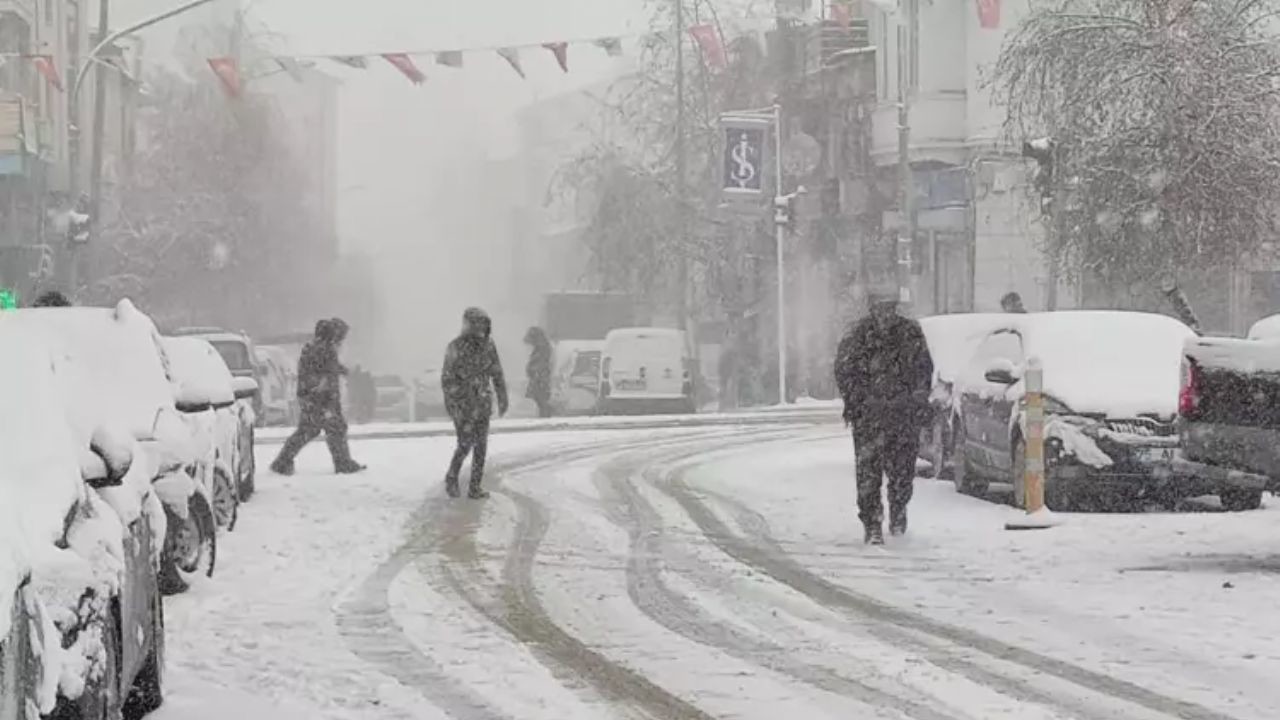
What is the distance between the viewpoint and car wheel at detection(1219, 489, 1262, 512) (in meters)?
16.0

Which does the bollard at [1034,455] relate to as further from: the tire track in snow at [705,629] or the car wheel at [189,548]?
the car wheel at [189,548]

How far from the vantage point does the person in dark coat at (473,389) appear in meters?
17.4

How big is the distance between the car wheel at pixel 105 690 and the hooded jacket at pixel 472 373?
36.0ft

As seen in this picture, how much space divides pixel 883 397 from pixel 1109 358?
3.56 metres

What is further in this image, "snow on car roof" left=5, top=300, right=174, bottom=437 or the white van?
the white van

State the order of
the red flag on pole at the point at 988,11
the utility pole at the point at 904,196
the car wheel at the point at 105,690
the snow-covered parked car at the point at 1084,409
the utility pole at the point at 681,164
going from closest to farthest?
1. the car wheel at the point at 105,690
2. the snow-covered parked car at the point at 1084,409
3. the utility pole at the point at 904,196
4. the red flag on pole at the point at 988,11
5. the utility pole at the point at 681,164

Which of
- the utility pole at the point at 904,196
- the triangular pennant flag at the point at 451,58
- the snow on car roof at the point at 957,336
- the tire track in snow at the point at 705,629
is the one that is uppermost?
the triangular pennant flag at the point at 451,58

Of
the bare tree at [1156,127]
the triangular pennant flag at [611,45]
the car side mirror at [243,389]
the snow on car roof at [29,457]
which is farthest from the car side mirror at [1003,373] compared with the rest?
the triangular pennant flag at [611,45]

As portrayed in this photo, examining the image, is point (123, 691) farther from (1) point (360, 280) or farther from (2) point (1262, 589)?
(1) point (360, 280)

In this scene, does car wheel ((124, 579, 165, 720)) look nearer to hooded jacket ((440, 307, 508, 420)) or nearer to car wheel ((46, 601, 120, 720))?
car wheel ((46, 601, 120, 720))

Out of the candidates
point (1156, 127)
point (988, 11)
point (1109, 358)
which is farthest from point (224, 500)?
point (988, 11)

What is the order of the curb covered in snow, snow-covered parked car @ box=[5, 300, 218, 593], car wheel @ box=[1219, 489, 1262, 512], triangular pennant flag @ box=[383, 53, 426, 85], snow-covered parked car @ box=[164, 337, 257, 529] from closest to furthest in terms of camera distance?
snow-covered parked car @ box=[5, 300, 218, 593] < snow-covered parked car @ box=[164, 337, 257, 529] < car wheel @ box=[1219, 489, 1262, 512] < the curb covered in snow < triangular pennant flag @ box=[383, 53, 426, 85]

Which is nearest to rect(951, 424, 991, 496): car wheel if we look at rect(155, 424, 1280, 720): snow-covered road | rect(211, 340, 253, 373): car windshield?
rect(155, 424, 1280, 720): snow-covered road

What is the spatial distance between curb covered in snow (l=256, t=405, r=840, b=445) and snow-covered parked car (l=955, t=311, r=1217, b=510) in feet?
38.5
